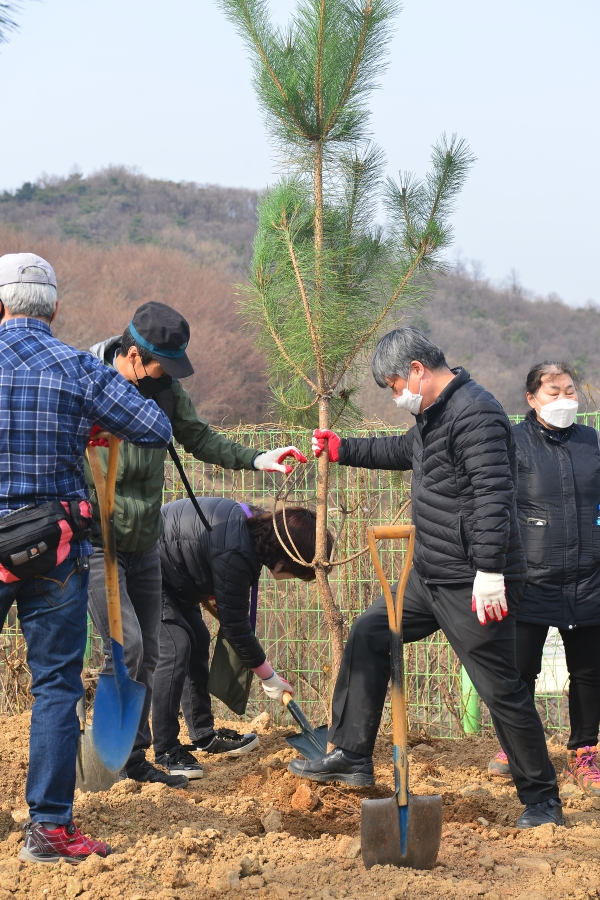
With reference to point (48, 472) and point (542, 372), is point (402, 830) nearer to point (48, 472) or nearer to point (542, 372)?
point (48, 472)

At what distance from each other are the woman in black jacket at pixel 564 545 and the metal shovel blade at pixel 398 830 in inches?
46.6

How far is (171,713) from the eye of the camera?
400cm

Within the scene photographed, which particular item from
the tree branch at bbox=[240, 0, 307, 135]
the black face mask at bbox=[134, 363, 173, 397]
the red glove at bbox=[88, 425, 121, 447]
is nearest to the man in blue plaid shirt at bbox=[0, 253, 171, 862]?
the red glove at bbox=[88, 425, 121, 447]

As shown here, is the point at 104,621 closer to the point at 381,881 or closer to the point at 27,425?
the point at 27,425

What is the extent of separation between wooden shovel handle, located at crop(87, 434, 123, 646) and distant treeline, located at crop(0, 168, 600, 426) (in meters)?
16.1

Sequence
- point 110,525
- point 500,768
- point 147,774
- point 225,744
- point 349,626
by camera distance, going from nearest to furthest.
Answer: point 110,525 < point 147,774 < point 500,768 < point 225,744 < point 349,626

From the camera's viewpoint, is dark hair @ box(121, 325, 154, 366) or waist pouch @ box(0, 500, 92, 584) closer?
waist pouch @ box(0, 500, 92, 584)

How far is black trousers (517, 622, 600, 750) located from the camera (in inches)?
147

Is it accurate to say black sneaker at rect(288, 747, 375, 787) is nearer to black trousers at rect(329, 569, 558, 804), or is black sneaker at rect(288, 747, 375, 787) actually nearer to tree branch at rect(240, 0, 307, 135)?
black trousers at rect(329, 569, 558, 804)

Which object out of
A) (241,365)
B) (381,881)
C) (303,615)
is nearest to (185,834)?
(381,881)

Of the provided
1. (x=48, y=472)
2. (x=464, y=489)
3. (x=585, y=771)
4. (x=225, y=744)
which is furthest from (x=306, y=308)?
(x=585, y=771)

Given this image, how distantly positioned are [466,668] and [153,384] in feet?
5.25

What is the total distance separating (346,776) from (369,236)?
7.62 feet

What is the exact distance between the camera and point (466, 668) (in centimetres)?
319
